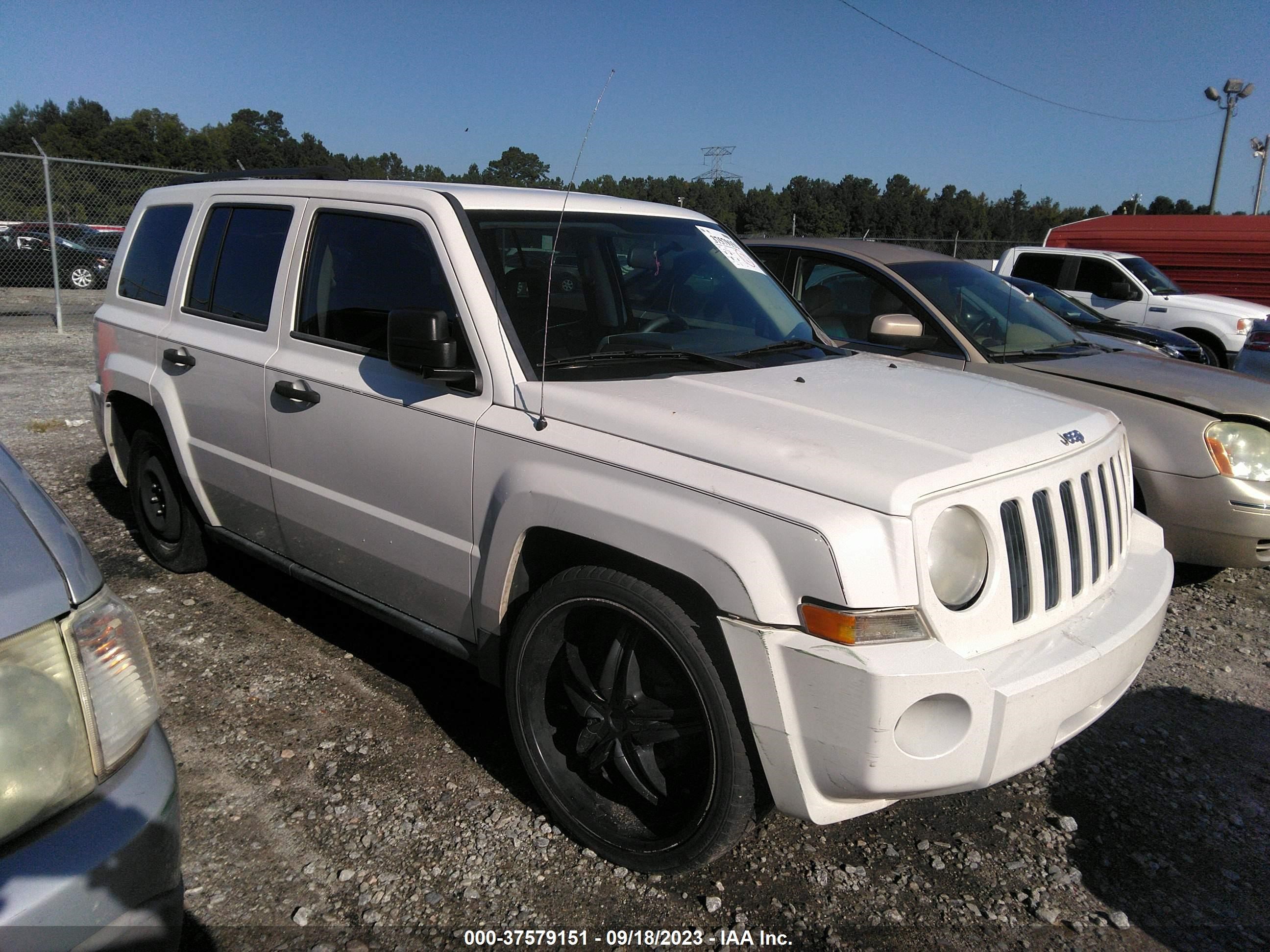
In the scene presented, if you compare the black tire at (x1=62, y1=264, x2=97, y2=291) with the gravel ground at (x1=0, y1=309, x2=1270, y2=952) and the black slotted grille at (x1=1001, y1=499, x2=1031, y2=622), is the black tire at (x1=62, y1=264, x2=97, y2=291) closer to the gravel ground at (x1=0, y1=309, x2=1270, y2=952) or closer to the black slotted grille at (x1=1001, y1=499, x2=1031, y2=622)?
the gravel ground at (x1=0, y1=309, x2=1270, y2=952)

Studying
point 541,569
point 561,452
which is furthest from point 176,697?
point 561,452

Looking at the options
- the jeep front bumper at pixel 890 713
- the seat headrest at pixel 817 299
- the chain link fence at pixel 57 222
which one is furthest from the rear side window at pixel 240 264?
the chain link fence at pixel 57 222

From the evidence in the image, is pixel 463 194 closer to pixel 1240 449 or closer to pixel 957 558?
pixel 957 558

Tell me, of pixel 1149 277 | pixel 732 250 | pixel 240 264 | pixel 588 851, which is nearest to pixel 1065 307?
pixel 1149 277

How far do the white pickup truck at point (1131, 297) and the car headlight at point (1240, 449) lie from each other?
27.1ft

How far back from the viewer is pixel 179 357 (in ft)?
13.4

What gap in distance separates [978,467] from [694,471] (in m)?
0.74

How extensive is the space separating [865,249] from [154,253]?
4127 millimetres

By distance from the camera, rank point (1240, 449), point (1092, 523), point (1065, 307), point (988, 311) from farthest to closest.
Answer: point (1065, 307) < point (988, 311) < point (1240, 449) < point (1092, 523)

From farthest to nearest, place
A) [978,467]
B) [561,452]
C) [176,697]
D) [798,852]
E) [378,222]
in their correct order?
[176,697] → [378,222] → [798,852] → [561,452] → [978,467]

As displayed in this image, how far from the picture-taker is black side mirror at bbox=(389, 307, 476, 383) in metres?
2.82

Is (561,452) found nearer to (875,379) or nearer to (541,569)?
(541,569)

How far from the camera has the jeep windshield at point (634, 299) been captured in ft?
10.1

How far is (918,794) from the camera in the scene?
2.27 metres
